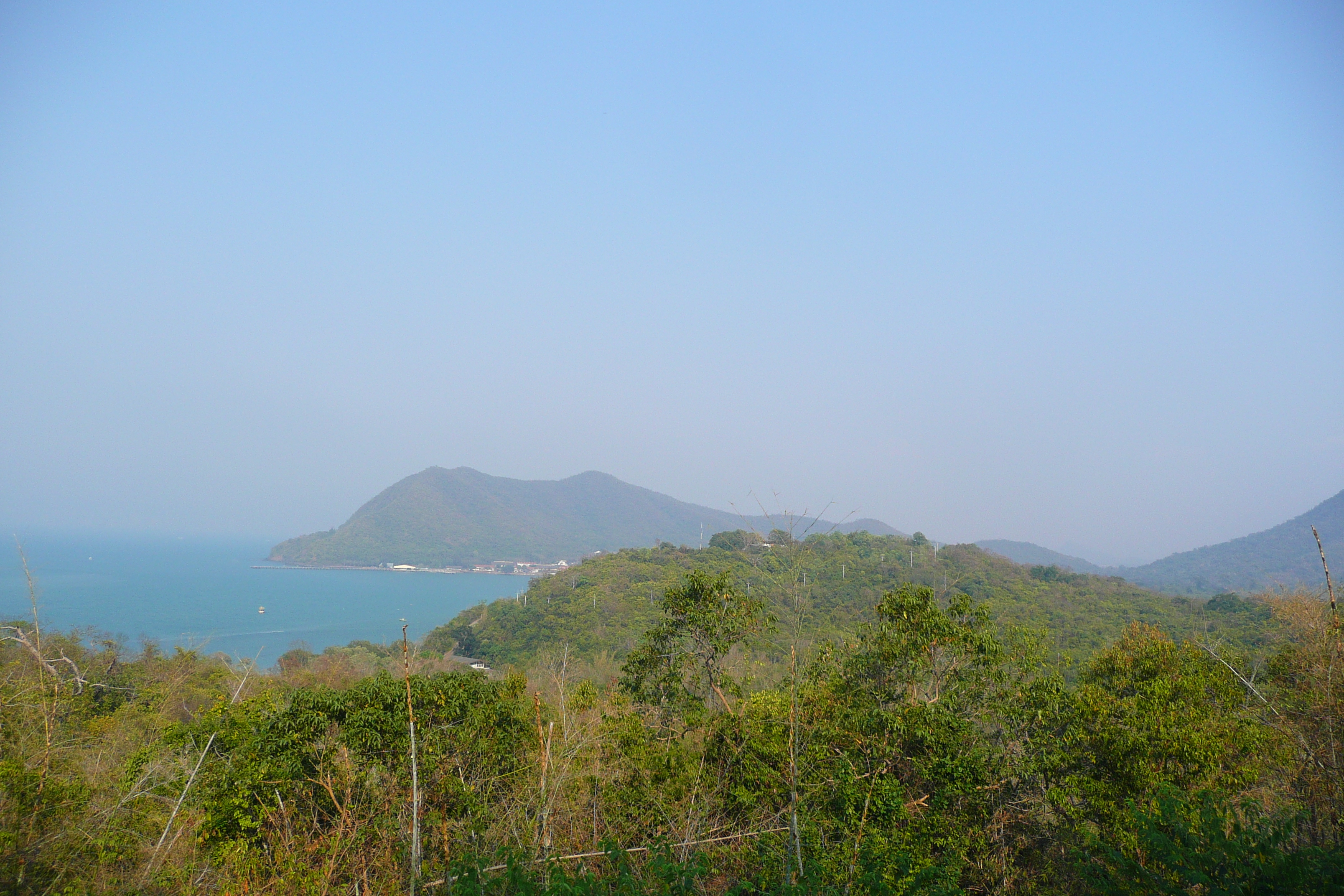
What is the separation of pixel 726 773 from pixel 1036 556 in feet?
554

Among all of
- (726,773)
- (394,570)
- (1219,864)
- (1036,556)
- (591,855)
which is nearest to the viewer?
(1219,864)

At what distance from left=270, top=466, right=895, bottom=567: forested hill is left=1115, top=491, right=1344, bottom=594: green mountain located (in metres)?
46.8

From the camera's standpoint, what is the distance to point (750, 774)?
8.22 m

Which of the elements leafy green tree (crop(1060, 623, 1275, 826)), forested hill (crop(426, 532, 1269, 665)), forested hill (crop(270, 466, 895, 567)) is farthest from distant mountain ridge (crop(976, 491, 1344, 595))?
leafy green tree (crop(1060, 623, 1275, 826))

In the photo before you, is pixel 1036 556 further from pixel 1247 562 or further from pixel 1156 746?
pixel 1156 746

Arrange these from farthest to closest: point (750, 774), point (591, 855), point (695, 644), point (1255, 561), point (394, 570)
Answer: point (394, 570) < point (1255, 561) < point (695, 644) < point (750, 774) < point (591, 855)

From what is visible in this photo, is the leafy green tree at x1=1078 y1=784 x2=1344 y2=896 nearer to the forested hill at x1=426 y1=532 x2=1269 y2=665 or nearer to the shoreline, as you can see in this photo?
the forested hill at x1=426 y1=532 x2=1269 y2=665

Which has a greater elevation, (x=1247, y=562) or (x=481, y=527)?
(x=481, y=527)

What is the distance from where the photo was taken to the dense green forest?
4957 millimetres

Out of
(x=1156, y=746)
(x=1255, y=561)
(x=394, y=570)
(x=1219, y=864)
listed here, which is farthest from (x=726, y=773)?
(x=1255, y=561)

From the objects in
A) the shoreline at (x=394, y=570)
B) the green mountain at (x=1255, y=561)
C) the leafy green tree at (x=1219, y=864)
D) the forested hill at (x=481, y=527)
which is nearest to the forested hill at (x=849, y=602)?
the leafy green tree at (x=1219, y=864)

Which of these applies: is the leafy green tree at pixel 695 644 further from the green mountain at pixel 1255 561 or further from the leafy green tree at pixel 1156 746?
the green mountain at pixel 1255 561

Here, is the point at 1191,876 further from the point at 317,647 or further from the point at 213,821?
the point at 317,647

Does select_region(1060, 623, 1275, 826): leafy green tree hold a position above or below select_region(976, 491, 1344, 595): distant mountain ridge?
above
